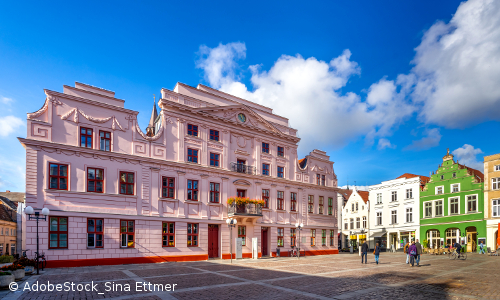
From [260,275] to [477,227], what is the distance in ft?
114

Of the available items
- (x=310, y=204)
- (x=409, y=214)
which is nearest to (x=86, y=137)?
(x=310, y=204)

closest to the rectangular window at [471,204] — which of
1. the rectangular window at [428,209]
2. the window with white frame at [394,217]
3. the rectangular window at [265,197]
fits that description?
the rectangular window at [428,209]

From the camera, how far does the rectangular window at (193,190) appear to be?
27.5 m

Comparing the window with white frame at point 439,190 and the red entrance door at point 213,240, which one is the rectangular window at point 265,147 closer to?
the red entrance door at point 213,240

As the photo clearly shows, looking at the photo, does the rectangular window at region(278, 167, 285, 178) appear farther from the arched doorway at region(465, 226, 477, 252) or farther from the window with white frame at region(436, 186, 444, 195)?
the arched doorway at region(465, 226, 477, 252)

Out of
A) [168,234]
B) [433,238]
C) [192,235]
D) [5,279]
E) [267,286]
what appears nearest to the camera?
[5,279]

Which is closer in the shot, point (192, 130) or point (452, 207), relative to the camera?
point (192, 130)

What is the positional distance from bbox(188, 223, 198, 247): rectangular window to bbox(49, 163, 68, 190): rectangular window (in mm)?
9896

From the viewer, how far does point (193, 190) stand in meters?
27.7

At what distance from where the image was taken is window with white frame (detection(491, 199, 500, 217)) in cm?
3725

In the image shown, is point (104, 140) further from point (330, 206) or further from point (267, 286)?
point (330, 206)

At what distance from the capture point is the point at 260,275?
16.8m

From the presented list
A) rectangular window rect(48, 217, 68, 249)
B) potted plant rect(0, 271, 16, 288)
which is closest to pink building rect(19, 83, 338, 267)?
rectangular window rect(48, 217, 68, 249)

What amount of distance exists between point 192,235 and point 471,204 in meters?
34.7
